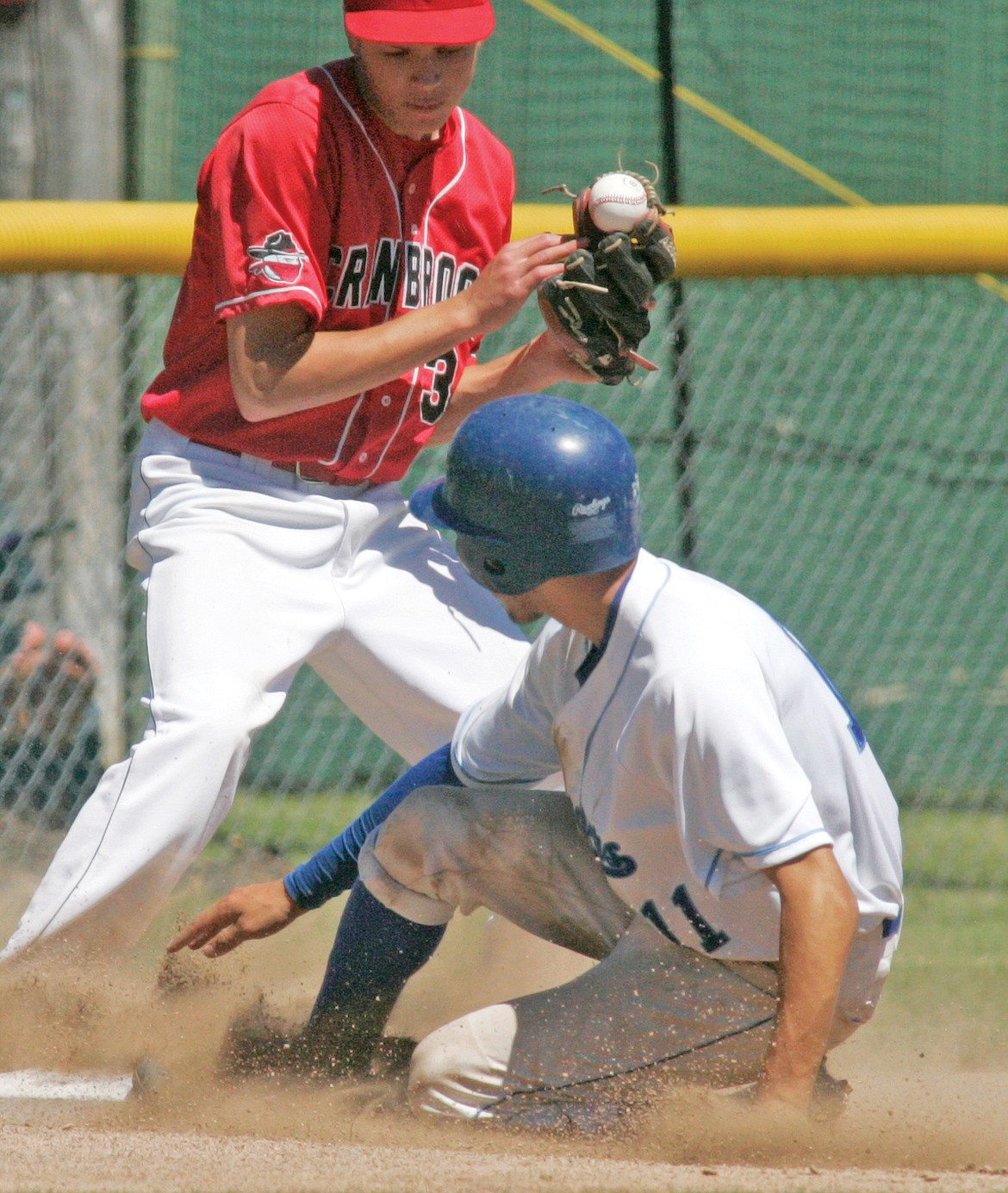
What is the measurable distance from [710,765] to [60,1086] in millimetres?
1287

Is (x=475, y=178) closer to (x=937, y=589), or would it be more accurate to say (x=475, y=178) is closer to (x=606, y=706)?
(x=606, y=706)

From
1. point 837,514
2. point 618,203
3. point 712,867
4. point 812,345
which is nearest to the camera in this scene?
point 712,867

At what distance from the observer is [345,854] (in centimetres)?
255

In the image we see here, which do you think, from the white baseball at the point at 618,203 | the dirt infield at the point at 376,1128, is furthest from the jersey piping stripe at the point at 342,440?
the dirt infield at the point at 376,1128

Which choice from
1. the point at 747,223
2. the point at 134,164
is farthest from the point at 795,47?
the point at 134,164

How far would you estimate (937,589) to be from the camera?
4.76 meters

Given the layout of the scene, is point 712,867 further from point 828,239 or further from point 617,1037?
point 828,239

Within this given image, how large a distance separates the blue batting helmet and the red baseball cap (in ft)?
2.46

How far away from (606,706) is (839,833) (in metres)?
0.39

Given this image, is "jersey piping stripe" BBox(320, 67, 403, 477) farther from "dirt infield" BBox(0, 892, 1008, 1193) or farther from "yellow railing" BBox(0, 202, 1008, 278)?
"yellow railing" BBox(0, 202, 1008, 278)

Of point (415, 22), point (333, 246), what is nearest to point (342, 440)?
point (333, 246)

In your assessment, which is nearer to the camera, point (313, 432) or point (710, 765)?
point (710, 765)

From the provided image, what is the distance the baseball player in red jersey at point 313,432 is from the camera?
246 cm

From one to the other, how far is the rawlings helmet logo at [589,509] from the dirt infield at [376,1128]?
0.85 metres
